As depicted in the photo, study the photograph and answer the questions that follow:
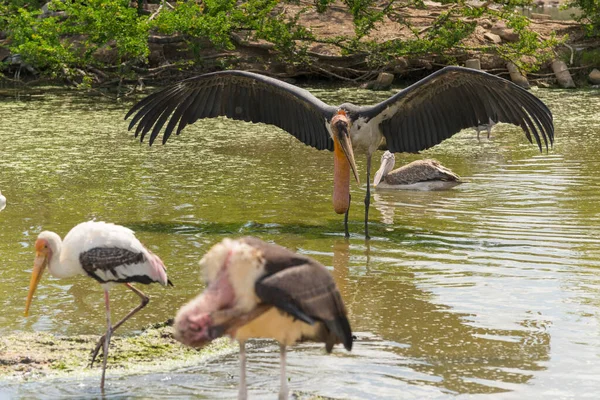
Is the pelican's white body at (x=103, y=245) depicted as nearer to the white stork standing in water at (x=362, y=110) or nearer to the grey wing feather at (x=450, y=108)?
the white stork standing in water at (x=362, y=110)

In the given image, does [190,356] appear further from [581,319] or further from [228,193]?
[228,193]

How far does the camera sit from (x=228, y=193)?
9.17 meters

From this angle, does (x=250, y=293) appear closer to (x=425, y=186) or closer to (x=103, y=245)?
(x=103, y=245)

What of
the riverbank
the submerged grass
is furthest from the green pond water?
the riverbank

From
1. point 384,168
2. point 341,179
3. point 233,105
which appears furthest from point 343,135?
point 384,168

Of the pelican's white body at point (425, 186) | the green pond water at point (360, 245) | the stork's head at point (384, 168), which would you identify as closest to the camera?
the green pond water at point (360, 245)

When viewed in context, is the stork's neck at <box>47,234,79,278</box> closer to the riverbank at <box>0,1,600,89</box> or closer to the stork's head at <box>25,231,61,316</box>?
the stork's head at <box>25,231,61,316</box>

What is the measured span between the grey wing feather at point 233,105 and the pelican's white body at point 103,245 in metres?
3.73

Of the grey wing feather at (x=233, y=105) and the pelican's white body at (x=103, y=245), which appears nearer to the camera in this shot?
the pelican's white body at (x=103, y=245)

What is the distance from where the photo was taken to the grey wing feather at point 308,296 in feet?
11.1

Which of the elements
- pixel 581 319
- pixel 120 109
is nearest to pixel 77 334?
pixel 581 319

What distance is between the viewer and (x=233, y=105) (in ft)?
28.6

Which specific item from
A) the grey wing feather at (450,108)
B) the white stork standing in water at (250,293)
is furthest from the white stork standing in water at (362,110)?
the white stork standing in water at (250,293)

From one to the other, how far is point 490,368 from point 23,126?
9.49m
